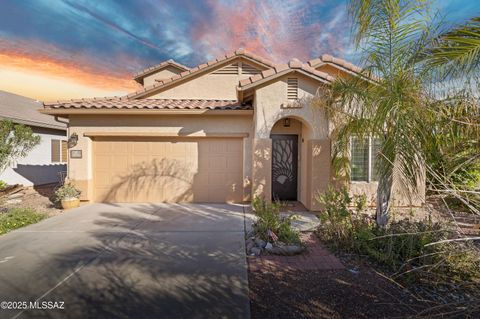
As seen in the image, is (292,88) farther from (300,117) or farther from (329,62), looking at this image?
(329,62)

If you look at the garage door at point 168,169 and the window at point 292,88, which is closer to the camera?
the window at point 292,88

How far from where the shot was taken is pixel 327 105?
6.11 meters

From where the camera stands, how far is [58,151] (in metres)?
15.8

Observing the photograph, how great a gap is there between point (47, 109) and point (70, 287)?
26.5ft

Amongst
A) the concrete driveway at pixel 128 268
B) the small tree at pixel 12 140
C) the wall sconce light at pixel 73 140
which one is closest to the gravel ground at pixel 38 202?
the concrete driveway at pixel 128 268

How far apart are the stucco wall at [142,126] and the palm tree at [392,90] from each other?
15.3ft

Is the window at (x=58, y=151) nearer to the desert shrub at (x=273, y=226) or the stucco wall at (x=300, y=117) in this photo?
the stucco wall at (x=300, y=117)

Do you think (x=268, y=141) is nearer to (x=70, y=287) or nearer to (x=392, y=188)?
(x=392, y=188)

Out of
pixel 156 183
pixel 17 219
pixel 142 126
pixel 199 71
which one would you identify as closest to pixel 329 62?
pixel 199 71

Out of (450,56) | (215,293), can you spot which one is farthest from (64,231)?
(450,56)

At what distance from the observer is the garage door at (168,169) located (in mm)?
9633

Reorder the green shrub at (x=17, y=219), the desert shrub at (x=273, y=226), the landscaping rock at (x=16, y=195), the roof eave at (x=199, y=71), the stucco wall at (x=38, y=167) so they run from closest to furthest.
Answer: the desert shrub at (x=273, y=226) < the green shrub at (x=17, y=219) < the landscaping rock at (x=16, y=195) < the roof eave at (x=199, y=71) < the stucco wall at (x=38, y=167)

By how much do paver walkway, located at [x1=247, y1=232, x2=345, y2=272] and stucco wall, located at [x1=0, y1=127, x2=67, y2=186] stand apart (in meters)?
14.3

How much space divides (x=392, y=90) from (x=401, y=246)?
2.95 m
